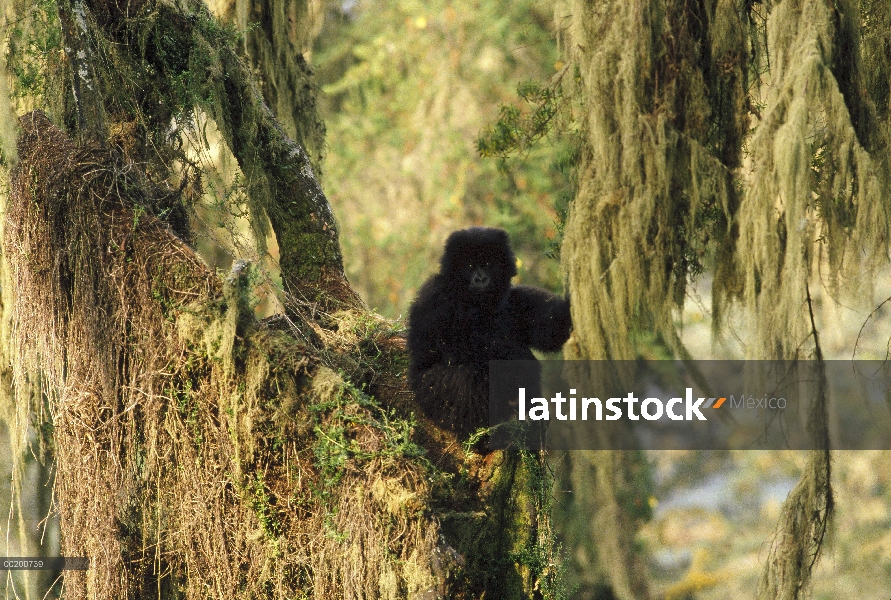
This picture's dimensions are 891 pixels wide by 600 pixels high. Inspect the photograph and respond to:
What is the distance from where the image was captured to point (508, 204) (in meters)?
11.5

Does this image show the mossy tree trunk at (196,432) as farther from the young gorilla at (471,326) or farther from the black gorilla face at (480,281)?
the black gorilla face at (480,281)

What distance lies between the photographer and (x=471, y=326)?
174 inches

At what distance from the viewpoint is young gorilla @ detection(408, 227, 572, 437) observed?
4.11m

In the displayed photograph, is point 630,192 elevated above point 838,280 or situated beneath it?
elevated above

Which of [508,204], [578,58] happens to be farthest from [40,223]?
[508,204]

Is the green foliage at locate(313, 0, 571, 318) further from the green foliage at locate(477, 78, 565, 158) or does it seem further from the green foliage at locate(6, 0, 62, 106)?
the green foliage at locate(6, 0, 62, 106)

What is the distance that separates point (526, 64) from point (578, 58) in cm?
746

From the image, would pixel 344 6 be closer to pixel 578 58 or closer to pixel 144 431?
pixel 578 58

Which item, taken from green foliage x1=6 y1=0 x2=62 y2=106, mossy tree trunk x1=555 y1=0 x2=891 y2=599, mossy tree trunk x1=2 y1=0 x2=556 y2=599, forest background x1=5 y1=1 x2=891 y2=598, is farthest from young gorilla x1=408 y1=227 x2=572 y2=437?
green foliage x1=6 y1=0 x2=62 y2=106

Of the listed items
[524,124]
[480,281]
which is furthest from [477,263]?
[524,124]

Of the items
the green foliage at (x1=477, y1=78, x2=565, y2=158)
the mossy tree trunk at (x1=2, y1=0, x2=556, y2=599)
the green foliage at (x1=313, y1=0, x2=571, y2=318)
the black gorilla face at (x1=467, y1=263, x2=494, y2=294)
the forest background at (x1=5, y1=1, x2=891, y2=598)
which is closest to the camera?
the mossy tree trunk at (x1=2, y1=0, x2=556, y2=599)

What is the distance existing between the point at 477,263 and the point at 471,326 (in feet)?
1.47

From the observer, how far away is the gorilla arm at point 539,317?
15.0ft

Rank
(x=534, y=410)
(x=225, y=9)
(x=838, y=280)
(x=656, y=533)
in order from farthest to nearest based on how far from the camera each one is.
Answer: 1. (x=656, y=533)
2. (x=225, y=9)
3. (x=534, y=410)
4. (x=838, y=280)
